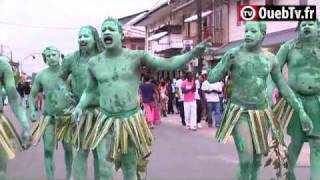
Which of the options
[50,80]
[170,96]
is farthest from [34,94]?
[170,96]

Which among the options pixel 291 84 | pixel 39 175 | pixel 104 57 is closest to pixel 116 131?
pixel 104 57

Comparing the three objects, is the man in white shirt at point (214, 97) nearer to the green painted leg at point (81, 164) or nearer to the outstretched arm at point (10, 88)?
the green painted leg at point (81, 164)

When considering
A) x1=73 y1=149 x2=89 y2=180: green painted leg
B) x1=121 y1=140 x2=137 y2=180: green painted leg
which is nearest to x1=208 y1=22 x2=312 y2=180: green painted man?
x1=121 y1=140 x2=137 y2=180: green painted leg

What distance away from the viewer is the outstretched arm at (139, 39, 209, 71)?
620cm

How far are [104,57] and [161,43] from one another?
49.6m

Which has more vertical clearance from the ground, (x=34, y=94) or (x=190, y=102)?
(x=34, y=94)

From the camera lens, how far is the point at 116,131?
6660mm

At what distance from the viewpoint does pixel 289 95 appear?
24.7 ft

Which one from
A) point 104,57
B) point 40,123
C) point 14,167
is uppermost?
point 104,57

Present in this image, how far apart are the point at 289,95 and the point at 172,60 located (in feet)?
5.59

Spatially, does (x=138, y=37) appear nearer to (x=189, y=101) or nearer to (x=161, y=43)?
(x=161, y=43)

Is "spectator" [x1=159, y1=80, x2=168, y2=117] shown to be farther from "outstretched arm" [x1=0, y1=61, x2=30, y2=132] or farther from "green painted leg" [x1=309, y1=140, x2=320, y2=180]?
"outstretched arm" [x1=0, y1=61, x2=30, y2=132]

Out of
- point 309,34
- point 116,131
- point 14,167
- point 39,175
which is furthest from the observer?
point 14,167

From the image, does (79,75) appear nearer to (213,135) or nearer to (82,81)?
(82,81)
